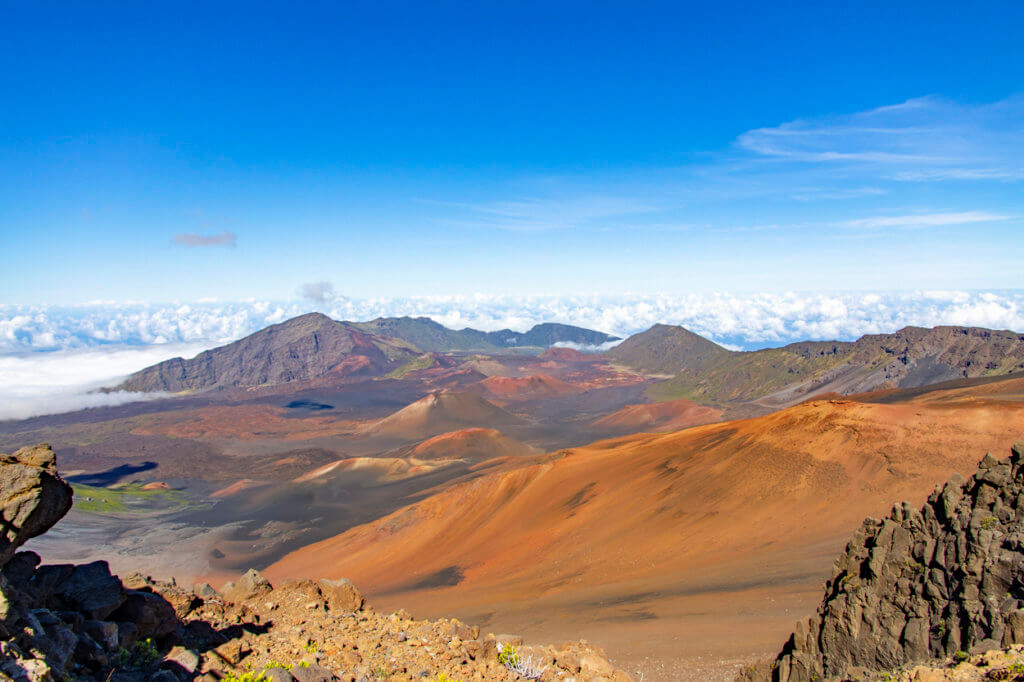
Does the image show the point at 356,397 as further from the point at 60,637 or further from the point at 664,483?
the point at 60,637

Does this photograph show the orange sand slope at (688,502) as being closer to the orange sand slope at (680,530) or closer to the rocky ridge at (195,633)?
the orange sand slope at (680,530)

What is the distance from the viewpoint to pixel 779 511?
30.3 m

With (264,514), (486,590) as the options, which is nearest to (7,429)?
(264,514)

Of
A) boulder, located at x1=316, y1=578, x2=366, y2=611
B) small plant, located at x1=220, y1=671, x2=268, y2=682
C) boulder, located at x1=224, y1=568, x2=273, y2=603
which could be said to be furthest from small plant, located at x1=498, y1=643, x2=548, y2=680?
boulder, located at x1=224, y1=568, x2=273, y2=603

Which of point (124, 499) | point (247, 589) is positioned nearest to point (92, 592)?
point (247, 589)

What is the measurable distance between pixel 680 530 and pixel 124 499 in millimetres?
96274

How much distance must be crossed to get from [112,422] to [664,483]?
185 meters

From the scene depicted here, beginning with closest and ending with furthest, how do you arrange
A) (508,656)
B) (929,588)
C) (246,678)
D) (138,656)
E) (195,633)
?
(246,678), (138,656), (195,633), (929,588), (508,656)

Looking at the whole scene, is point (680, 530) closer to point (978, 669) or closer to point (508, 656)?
point (508, 656)

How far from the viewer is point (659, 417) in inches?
5079

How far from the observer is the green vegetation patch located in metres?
82.9

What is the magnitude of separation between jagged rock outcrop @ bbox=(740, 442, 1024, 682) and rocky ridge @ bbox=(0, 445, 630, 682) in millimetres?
4508

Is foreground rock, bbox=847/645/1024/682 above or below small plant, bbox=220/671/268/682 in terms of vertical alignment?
below

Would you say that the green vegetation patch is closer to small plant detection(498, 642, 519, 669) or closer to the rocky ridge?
the rocky ridge
